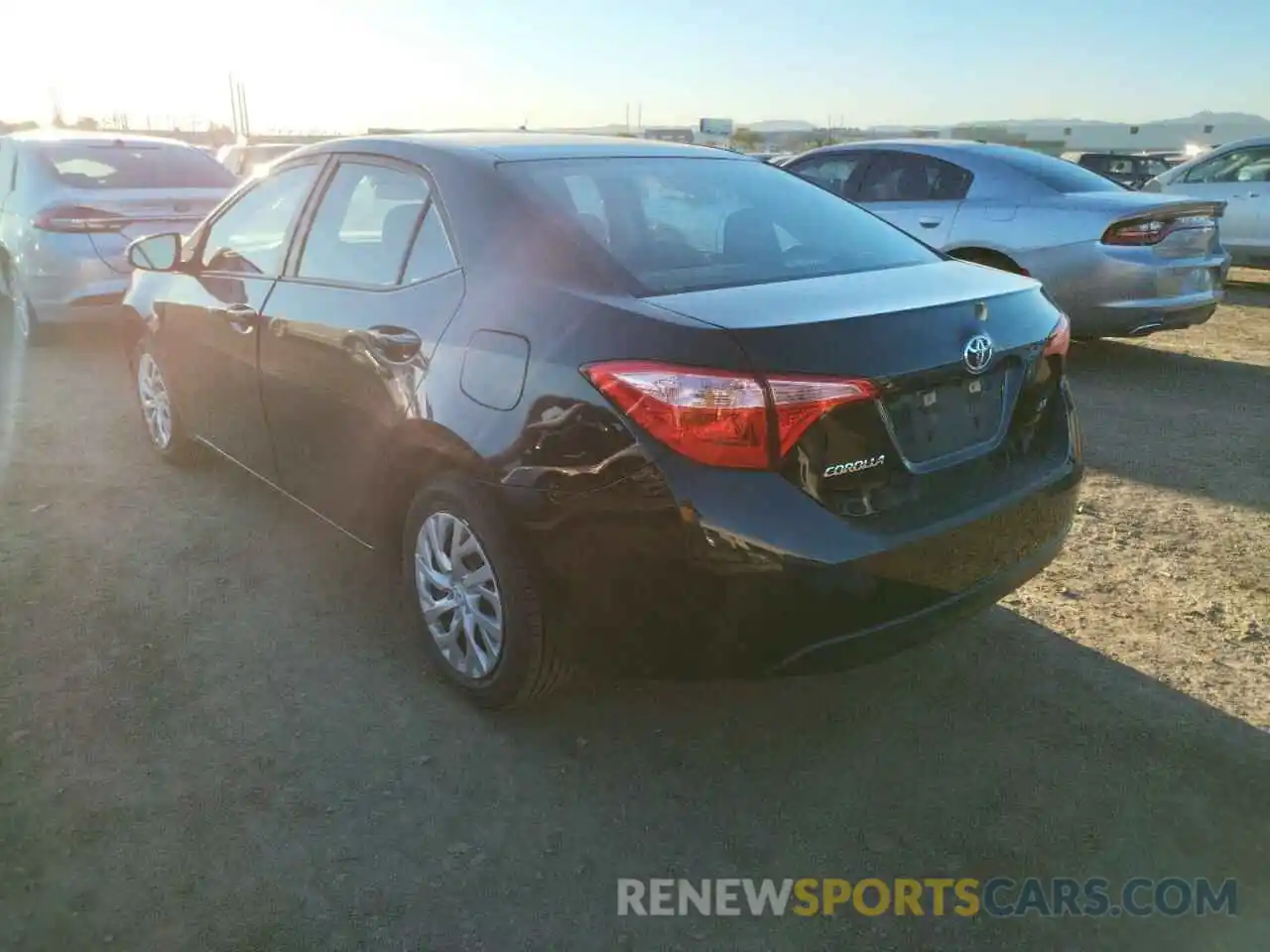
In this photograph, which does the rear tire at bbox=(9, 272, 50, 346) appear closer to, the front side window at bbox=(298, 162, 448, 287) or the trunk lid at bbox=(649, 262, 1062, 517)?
the front side window at bbox=(298, 162, 448, 287)

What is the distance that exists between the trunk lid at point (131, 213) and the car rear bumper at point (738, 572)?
5681 mm

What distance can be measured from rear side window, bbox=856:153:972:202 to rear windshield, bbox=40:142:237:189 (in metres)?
5.02

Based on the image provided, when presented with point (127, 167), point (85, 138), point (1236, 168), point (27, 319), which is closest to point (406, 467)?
point (127, 167)

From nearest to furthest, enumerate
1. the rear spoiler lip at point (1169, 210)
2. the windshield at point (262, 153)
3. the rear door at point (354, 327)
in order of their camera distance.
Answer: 1. the rear door at point (354, 327)
2. the rear spoiler lip at point (1169, 210)
3. the windshield at point (262, 153)

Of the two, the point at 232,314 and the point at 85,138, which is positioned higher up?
the point at 85,138

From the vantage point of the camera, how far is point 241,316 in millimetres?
3773

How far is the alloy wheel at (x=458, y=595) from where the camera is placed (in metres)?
2.76

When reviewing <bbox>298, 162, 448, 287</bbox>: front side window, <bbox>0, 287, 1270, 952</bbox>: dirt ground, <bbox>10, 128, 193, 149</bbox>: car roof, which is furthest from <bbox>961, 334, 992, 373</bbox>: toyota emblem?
<bbox>10, 128, 193, 149</bbox>: car roof

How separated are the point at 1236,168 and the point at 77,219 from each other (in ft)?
37.9

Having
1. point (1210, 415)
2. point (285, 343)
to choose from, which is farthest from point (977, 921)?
point (1210, 415)

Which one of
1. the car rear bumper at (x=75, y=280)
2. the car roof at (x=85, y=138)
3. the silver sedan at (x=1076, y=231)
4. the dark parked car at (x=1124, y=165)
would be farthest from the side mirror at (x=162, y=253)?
the dark parked car at (x=1124, y=165)

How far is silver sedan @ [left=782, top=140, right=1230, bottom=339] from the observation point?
21.4 feet

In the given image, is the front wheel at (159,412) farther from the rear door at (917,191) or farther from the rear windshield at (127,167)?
the rear door at (917,191)

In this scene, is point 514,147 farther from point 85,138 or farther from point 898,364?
point 85,138
